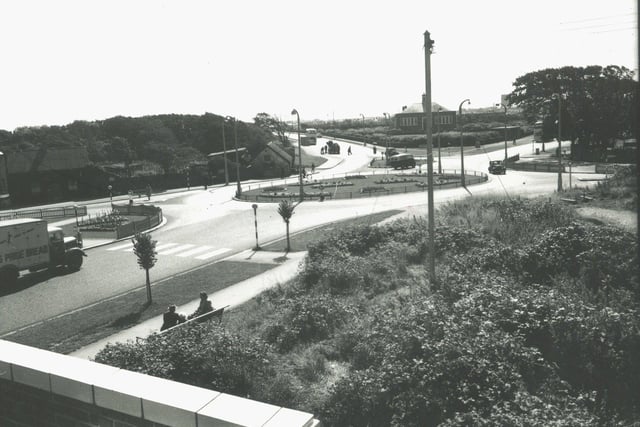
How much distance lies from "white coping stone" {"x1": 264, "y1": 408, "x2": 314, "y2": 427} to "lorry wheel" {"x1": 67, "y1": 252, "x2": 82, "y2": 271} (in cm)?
2467

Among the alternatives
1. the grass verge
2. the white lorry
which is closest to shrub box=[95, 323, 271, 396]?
the grass verge

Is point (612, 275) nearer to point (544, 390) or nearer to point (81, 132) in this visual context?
point (544, 390)

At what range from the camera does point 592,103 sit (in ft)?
229

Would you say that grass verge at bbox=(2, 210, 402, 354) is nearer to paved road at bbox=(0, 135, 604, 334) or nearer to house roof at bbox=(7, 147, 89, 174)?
paved road at bbox=(0, 135, 604, 334)

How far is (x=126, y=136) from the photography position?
9669cm

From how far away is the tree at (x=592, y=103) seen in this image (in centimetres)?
6862

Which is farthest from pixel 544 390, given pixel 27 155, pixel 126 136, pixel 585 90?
pixel 126 136

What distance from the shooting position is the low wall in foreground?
13.7 ft

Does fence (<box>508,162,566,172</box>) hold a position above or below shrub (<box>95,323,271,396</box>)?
above

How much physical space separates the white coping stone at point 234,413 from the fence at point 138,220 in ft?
102

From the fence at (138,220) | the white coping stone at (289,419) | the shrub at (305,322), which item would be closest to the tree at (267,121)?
the fence at (138,220)

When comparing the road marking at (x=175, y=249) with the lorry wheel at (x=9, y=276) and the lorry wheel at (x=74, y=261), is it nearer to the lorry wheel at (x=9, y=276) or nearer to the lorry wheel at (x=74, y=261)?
the lorry wheel at (x=74, y=261)

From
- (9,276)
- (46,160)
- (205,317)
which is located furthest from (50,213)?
(205,317)

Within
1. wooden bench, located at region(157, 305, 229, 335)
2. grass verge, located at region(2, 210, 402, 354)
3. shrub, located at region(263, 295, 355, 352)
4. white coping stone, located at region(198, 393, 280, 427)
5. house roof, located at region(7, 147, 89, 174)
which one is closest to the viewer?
white coping stone, located at region(198, 393, 280, 427)
